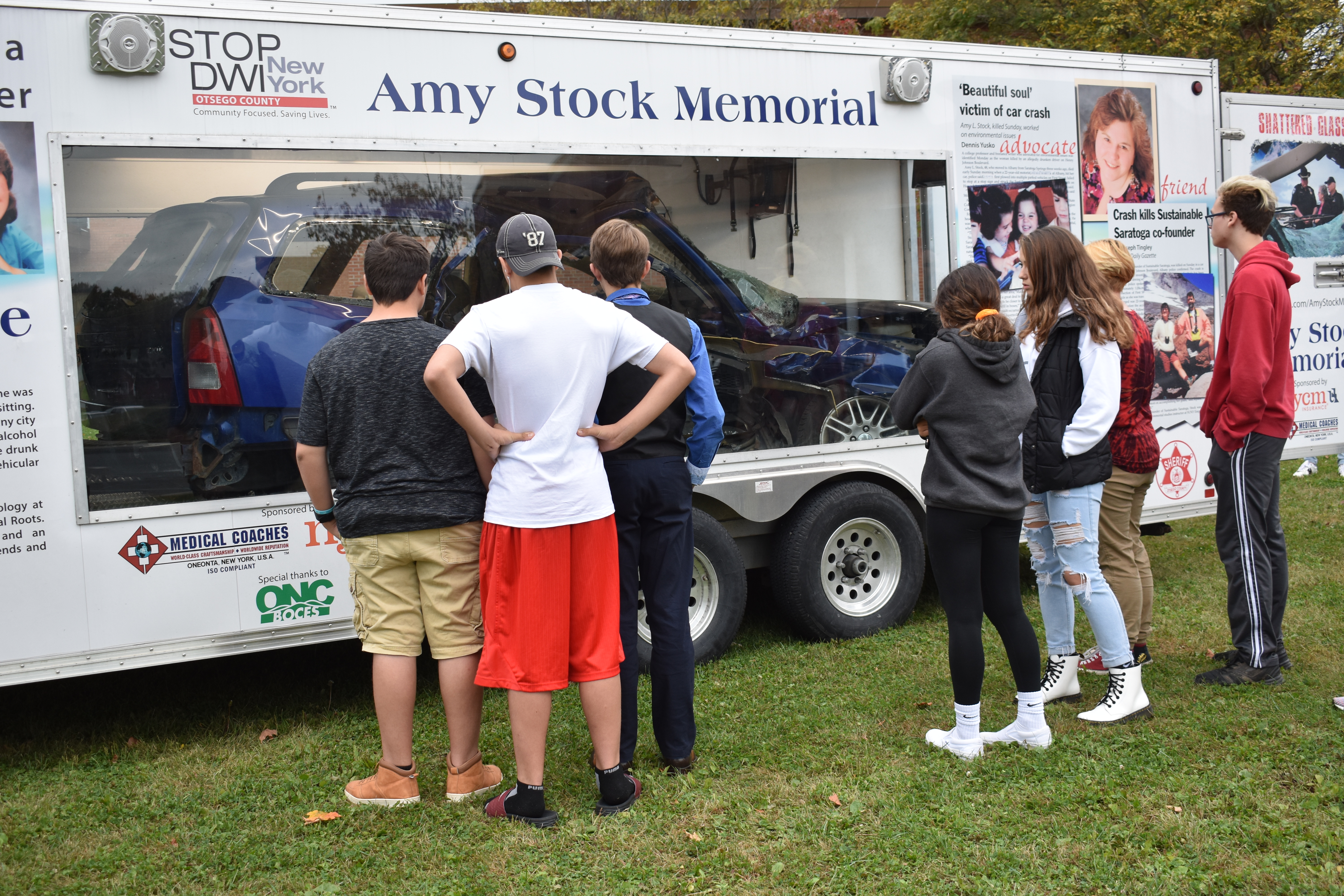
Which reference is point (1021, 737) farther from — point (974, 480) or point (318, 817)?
point (318, 817)

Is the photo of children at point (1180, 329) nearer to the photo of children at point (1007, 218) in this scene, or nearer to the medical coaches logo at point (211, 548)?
the photo of children at point (1007, 218)

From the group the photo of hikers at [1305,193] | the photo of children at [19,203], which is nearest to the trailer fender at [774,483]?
the photo of children at [19,203]

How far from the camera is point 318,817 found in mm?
3340

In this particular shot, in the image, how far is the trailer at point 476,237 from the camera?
3852 mm

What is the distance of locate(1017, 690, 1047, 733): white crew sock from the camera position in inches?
143

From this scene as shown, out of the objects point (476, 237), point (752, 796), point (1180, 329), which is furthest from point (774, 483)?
point (1180, 329)

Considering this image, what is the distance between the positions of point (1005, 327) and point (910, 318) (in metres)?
1.98

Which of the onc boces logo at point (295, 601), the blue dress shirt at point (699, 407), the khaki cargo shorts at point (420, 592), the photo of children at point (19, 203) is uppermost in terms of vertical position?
the photo of children at point (19, 203)

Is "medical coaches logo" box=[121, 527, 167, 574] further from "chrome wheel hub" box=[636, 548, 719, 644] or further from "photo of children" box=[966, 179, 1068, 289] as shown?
"photo of children" box=[966, 179, 1068, 289]

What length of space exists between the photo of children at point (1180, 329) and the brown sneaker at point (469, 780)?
13.4ft

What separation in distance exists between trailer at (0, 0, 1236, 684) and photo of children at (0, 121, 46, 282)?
0.01 m

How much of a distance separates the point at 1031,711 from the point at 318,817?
2360 millimetres

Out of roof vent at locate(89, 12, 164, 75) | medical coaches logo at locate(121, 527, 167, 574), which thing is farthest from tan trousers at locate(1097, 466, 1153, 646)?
roof vent at locate(89, 12, 164, 75)

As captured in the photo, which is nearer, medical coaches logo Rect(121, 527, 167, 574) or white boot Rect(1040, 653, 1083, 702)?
medical coaches logo Rect(121, 527, 167, 574)
